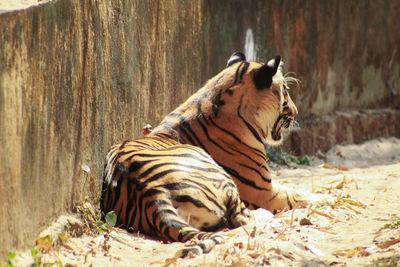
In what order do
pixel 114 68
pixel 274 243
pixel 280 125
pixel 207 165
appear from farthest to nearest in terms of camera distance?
pixel 280 125, pixel 114 68, pixel 207 165, pixel 274 243

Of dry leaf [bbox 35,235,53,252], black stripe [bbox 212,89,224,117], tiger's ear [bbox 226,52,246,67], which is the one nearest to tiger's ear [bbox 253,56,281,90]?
black stripe [bbox 212,89,224,117]

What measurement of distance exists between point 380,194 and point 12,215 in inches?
152

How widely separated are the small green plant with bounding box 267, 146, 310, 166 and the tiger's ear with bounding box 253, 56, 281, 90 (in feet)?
10.1

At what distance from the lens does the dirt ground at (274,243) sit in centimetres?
341

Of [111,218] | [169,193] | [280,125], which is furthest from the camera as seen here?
[280,125]

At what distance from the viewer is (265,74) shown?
548 centimetres

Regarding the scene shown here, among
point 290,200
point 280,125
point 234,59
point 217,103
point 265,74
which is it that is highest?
point 234,59

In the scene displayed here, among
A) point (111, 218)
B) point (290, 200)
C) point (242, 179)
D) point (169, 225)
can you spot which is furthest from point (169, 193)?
point (290, 200)

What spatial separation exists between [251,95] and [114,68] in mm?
1322

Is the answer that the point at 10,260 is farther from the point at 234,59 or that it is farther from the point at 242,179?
the point at 234,59

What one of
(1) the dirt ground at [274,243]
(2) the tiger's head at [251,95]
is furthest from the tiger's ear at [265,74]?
(1) the dirt ground at [274,243]

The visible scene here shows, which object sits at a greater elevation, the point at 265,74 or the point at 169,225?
the point at 265,74

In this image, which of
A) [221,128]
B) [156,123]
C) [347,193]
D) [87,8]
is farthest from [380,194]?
[87,8]

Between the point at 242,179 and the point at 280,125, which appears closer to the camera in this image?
the point at 242,179
